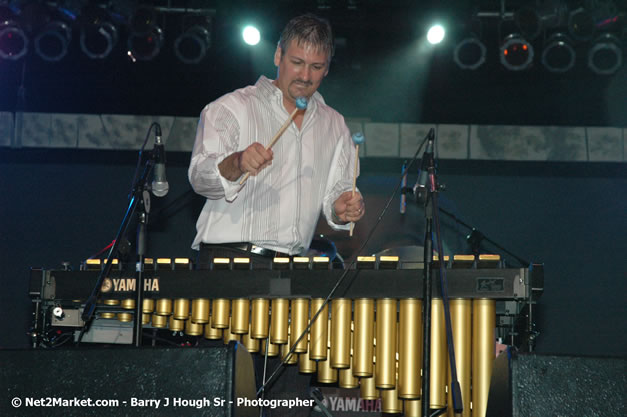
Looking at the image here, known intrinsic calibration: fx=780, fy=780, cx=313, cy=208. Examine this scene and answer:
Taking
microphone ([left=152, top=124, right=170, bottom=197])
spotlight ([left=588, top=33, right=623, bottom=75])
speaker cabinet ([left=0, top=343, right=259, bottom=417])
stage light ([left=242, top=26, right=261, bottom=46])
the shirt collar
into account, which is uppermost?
stage light ([left=242, top=26, right=261, bottom=46])

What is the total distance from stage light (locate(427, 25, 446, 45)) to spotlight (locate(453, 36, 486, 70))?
15 cm

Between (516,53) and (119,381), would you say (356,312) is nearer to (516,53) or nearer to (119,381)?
(119,381)

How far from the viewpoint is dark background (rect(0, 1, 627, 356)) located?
639cm

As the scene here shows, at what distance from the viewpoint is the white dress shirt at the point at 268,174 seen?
3357mm

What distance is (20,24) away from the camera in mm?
5703

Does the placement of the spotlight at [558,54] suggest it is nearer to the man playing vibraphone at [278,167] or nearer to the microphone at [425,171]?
the man playing vibraphone at [278,167]

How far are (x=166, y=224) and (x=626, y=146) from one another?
155 inches

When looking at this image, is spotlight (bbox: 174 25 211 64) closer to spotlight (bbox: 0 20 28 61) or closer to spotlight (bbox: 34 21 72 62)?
spotlight (bbox: 34 21 72 62)

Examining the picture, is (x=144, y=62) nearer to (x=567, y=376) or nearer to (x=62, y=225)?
(x=62, y=225)

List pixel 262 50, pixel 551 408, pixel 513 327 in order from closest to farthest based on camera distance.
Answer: pixel 551 408, pixel 513 327, pixel 262 50

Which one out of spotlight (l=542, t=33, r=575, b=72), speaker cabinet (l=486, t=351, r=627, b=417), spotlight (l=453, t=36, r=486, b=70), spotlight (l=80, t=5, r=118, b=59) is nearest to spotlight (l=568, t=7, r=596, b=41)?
spotlight (l=542, t=33, r=575, b=72)

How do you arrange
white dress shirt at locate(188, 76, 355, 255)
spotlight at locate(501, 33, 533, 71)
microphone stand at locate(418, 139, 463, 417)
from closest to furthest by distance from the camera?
microphone stand at locate(418, 139, 463, 417) < white dress shirt at locate(188, 76, 355, 255) < spotlight at locate(501, 33, 533, 71)

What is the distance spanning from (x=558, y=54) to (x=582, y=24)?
0.90 ft

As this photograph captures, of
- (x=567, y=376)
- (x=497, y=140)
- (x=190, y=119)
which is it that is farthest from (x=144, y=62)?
(x=567, y=376)
